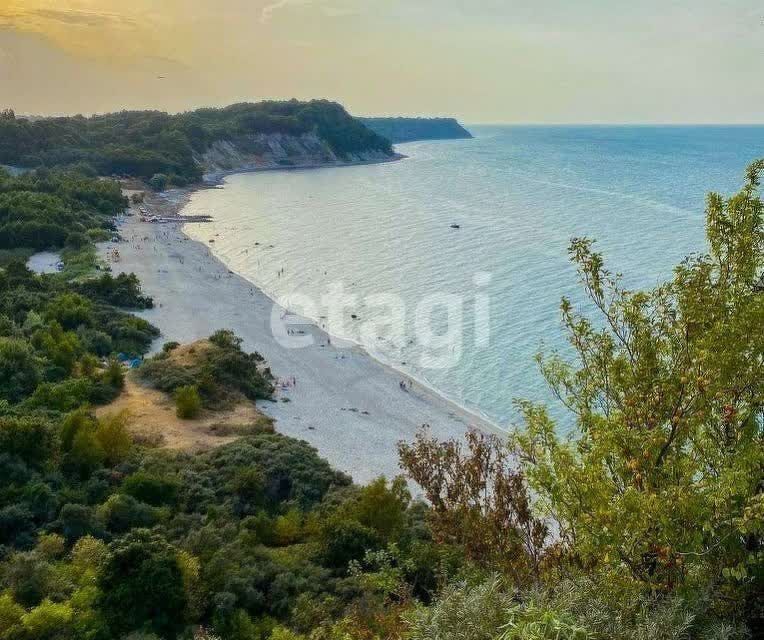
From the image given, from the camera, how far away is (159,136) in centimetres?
13500

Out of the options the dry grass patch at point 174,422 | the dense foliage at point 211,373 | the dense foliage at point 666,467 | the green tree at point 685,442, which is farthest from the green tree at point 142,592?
the dense foliage at point 211,373

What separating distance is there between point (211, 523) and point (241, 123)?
158 metres

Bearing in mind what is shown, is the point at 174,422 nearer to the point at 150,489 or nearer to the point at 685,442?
the point at 150,489

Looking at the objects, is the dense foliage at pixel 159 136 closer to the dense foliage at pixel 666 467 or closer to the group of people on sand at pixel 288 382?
the group of people on sand at pixel 288 382

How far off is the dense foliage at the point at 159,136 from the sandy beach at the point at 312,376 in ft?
192

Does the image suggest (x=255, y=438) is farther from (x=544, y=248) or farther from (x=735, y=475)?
(x=544, y=248)

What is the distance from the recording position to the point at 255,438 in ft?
87.6

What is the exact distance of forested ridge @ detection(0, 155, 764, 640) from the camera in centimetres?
664

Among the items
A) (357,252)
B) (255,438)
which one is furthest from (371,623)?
(357,252)

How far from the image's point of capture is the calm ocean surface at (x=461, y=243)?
44.6 meters

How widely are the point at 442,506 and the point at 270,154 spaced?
161 m

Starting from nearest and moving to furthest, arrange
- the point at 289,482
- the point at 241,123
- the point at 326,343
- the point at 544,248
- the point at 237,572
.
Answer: the point at 237,572, the point at 289,482, the point at 326,343, the point at 544,248, the point at 241,123

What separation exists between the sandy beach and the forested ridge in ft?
10.0

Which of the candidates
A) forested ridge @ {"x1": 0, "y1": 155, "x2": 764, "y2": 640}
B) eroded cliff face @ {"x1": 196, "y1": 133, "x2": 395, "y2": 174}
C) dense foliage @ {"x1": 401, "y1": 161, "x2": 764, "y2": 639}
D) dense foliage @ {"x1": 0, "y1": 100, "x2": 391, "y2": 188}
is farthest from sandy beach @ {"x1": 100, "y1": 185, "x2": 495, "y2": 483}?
eroded cliff face @ {"x1": 196, "y1": 133, "x2": 395, "y2": 174}
